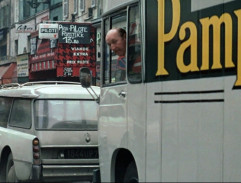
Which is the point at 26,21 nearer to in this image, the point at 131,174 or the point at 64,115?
the point at 64,115

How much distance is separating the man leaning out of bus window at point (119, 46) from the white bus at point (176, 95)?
9 centimetres

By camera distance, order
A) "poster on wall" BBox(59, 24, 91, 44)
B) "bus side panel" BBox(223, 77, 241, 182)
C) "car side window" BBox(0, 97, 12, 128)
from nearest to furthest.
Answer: "bus side panel" BBox(223, 77, 241, 182) < "car side window" BBox(0, 97, 12, 128) < "poster on wall" BBox(59, 24, 91, 44)

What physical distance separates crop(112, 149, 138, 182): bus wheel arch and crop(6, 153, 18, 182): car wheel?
11.6 feet

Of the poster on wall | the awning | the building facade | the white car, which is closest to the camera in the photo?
the white car

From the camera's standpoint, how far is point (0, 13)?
56.2 metres

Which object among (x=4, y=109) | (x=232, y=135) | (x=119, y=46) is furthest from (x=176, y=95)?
(x=4, y=109)

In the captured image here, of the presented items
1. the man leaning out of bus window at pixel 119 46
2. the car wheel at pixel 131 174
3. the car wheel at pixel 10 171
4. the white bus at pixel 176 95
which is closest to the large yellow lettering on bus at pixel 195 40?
the white bus at pixel 176 95

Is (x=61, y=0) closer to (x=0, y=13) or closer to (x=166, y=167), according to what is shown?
(x=0, y=13)

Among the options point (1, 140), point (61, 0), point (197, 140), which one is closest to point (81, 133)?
point (1, 140)

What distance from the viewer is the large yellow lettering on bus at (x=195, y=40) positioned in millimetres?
5145

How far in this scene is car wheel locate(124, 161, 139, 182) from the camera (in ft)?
21.9

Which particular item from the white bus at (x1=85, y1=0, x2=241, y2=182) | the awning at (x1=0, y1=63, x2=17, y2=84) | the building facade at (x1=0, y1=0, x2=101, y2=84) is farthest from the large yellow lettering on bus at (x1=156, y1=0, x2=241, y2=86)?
the awning at (x1=0, y1=63, x2=17, y2=84)

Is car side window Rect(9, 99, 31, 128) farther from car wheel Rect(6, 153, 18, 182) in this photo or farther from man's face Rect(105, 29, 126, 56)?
man's face Rect(105, 29, 126, 56)

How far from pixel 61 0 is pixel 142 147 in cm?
3440
